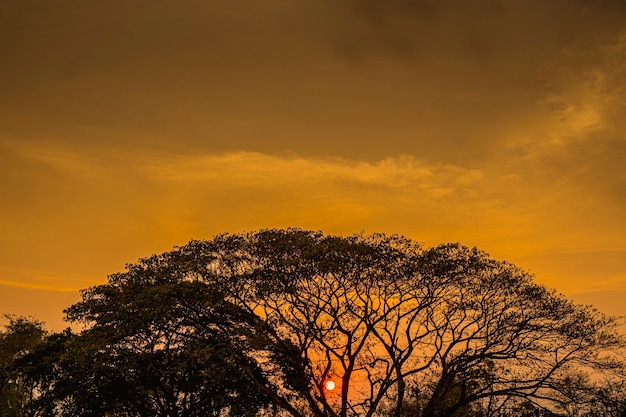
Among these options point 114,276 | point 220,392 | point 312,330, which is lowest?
point 220,392

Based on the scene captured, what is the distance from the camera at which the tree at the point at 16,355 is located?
54.2 meters

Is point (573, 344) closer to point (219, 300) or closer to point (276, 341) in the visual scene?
point (276, 341)

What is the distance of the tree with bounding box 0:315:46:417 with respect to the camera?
5422 centimetres

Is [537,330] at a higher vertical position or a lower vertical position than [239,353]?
higher

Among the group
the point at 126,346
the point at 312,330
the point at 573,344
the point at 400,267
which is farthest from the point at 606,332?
the point at 126,346

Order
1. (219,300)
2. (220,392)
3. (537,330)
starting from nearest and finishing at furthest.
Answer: (219,300) → (537,330) → (220,392)

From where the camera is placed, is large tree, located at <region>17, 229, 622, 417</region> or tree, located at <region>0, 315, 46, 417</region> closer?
large tree, located at <region>17, 229, 622, 417</region>

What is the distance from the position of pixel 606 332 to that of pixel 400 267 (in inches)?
478

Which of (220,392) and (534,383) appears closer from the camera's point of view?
(534,383)

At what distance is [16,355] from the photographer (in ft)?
193

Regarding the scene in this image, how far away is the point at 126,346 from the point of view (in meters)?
32.9

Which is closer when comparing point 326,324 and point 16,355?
point 326,324

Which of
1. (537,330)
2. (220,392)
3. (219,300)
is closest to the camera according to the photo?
(219,300)

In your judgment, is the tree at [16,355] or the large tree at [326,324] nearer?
the large tree at [326,324]
